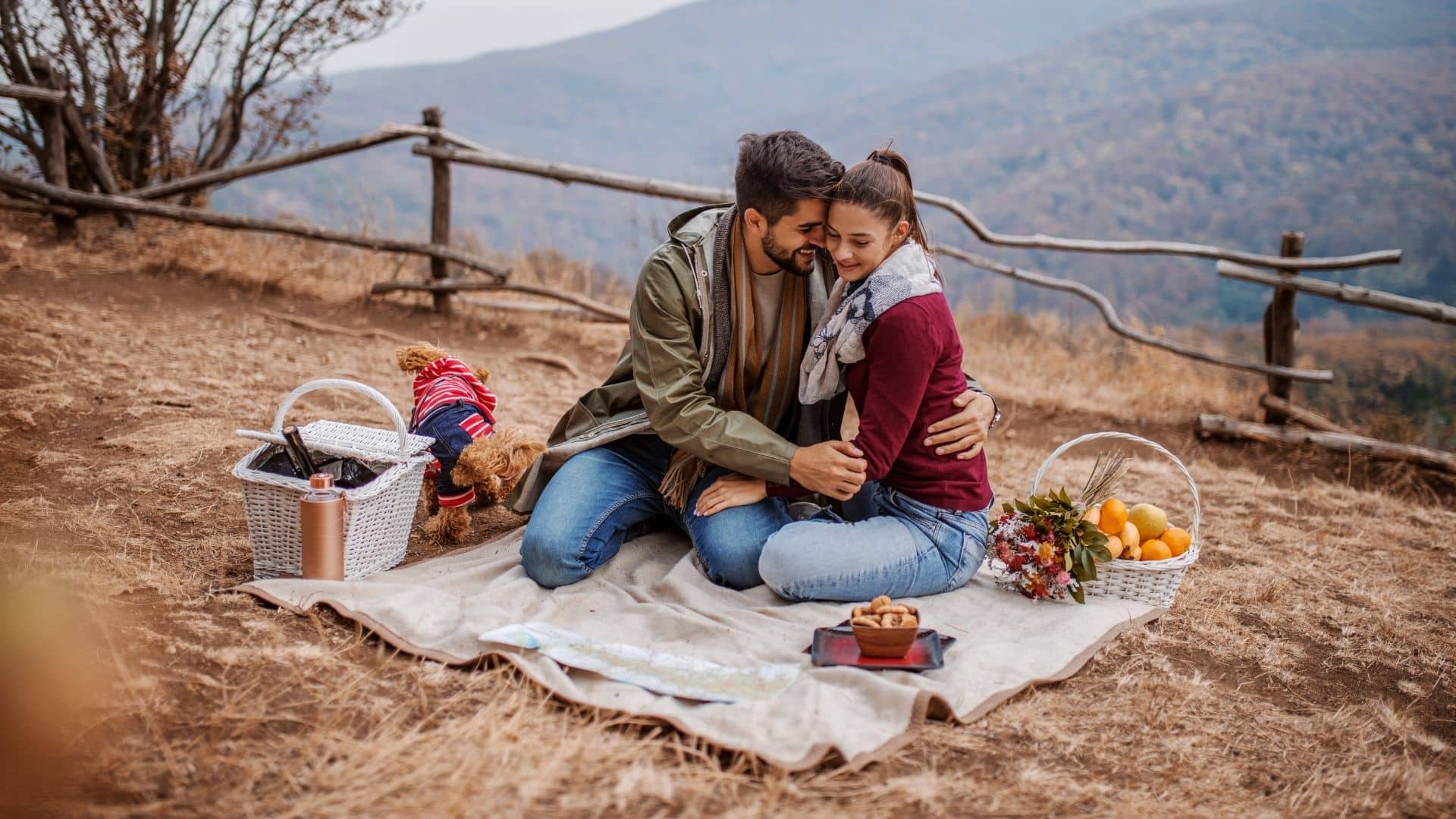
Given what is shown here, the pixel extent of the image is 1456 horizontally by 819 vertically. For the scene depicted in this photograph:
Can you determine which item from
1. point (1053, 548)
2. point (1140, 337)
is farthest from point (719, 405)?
point (1140, 337)

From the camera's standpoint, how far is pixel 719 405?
3.32 metres

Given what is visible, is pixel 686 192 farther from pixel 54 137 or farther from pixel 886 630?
pixel 886 630

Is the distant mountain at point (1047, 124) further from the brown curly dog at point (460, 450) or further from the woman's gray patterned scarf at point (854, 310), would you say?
the woman's gray patterned scarf at point (854, 310)

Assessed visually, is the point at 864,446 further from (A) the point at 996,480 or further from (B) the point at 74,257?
(B) the point at 74,257

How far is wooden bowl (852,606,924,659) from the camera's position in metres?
2.56

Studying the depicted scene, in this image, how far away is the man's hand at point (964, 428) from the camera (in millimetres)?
2992

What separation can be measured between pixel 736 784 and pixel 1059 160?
150ft

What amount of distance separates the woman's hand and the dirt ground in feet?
3.01

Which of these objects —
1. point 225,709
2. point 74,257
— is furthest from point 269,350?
Answer: point 225,709

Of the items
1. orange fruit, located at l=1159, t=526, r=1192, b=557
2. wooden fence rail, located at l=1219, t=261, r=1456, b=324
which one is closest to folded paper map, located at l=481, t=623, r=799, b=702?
orange fruit, located at l=1159, t=526, r=1192, b=557

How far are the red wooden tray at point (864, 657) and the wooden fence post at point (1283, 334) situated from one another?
15.7 ft

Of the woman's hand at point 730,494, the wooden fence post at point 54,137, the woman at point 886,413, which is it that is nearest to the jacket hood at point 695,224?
the woman at point 886,413

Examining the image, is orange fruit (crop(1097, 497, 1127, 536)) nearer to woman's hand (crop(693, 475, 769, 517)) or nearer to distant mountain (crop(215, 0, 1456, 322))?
woman's hand (crop(693, 475, 769, 517))

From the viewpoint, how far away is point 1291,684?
282 centimetres
